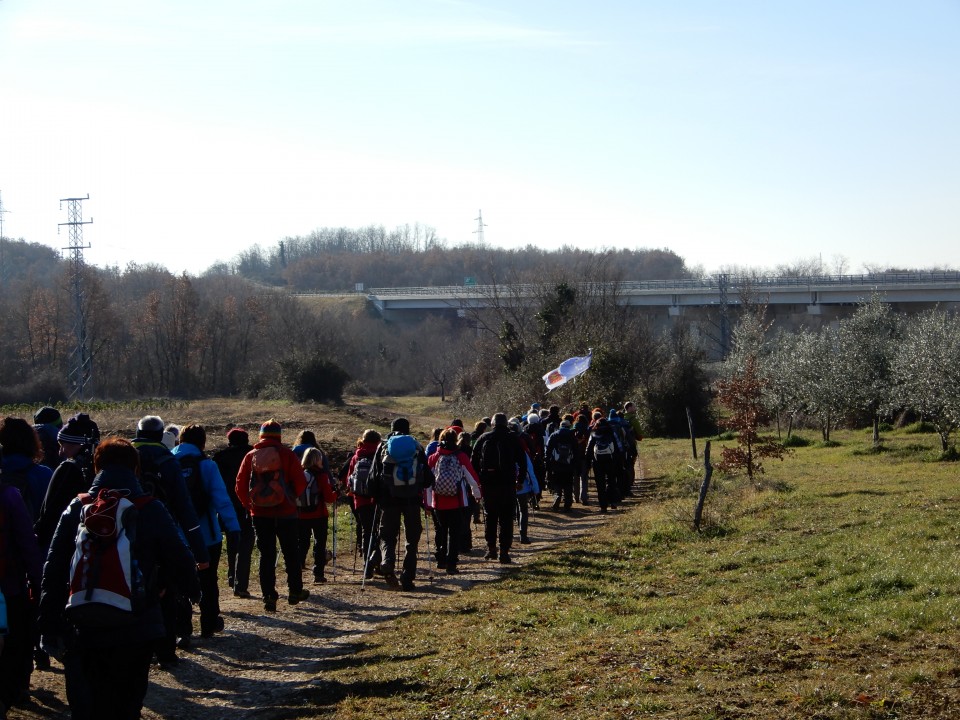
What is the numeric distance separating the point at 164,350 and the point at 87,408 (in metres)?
33.3

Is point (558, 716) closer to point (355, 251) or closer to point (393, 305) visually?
point (393, 305)

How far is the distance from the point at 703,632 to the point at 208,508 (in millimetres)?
4815

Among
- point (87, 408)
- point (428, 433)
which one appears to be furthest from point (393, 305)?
point (428, 433)

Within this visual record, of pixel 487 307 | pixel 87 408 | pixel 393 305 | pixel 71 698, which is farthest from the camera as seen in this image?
pixel 393 305

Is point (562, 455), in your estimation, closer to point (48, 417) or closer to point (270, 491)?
point (270, 491)

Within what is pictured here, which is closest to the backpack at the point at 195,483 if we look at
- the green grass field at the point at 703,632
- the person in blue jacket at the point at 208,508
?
the person in blue jacket at the point at 208,508

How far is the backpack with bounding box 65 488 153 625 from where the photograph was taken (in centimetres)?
559

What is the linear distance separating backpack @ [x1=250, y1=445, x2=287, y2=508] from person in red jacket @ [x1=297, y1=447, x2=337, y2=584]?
1768 mm

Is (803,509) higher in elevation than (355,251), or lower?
lower

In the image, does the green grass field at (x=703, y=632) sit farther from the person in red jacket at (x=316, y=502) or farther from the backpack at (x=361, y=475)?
the person in red jacket at (x=316, y=502)

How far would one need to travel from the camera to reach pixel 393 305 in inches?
4540

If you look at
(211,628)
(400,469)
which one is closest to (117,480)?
(211,628)

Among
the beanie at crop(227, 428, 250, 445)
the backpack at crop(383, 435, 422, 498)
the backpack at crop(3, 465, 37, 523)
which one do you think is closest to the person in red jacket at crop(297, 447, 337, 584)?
the backpack at crop(383, 435, 422, 498)

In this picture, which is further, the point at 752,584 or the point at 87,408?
the point at 87,408
